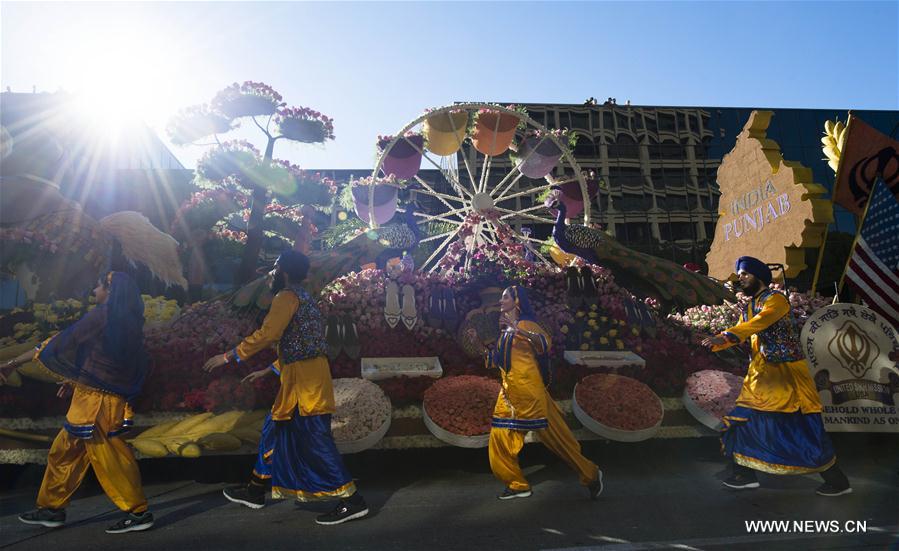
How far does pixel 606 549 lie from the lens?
3.59 meters

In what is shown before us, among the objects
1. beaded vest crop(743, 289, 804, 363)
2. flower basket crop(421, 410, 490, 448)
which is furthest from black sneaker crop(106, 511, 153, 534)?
beaded vest crop(743, 289, 804, 363)

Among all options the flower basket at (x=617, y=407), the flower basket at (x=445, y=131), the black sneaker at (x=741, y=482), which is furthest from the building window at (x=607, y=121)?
the black sneaker at (x=741, y=482)

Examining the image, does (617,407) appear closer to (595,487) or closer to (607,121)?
(595,487)

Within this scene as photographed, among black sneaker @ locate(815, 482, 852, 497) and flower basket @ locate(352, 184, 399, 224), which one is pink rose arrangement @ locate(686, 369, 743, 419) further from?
flower basket @ locate(352, 184, 399, 224)

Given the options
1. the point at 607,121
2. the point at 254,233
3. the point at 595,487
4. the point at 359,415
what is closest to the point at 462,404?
the point at 359,415

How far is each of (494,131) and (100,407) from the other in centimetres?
832

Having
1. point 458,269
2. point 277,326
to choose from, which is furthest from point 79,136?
point 277,326

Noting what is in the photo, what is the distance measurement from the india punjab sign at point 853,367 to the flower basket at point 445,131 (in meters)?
6.65

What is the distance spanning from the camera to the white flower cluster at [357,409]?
5.57m

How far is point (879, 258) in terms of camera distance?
8.06 meters

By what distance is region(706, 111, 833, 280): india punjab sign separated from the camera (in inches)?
358

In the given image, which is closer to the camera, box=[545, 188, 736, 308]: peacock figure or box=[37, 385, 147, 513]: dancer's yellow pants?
box=[37, 385, 147, 513]: dancer's yellow pants

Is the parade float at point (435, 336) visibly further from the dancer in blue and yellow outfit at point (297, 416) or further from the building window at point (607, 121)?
the building window at point (607, 121)

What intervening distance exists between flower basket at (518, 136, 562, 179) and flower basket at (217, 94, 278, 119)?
6.64 metres
